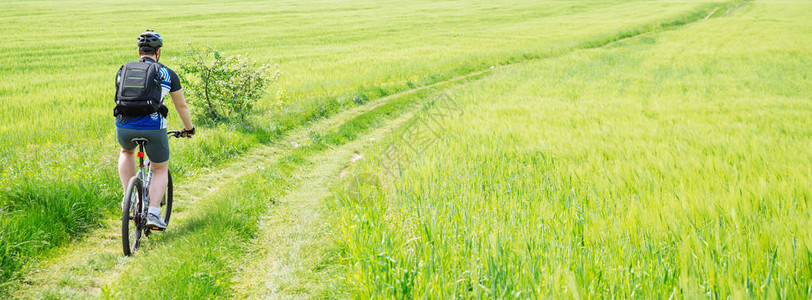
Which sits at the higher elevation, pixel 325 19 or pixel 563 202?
pixel 325 19

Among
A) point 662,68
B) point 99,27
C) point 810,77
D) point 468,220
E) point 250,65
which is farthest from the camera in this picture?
point 99,27

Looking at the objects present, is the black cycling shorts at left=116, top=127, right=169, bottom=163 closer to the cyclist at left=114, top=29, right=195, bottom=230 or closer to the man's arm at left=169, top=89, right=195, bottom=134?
the cyclist at left=114, top=29, right=195, bottom=230

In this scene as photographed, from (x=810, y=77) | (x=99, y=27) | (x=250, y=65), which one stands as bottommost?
(x=810, y=77)

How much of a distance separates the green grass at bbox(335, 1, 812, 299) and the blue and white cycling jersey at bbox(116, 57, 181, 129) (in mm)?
2183

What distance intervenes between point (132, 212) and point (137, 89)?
1373 mm

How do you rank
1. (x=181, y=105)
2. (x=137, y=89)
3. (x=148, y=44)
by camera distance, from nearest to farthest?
(x=137, y=89) → (x=148, y=44) → (x=181, y=105)

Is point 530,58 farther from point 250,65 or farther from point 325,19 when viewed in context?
point 325,19

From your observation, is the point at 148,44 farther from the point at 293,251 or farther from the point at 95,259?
the point at 293,251

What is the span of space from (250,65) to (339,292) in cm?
918

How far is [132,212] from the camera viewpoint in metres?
5.00

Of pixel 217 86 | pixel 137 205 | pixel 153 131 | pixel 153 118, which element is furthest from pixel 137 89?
pixel 217 86

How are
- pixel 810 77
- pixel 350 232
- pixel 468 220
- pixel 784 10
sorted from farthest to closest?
1. pixel 784 10
2. pixel 810 77
3. pixel 350 232
4. pixel 468 220

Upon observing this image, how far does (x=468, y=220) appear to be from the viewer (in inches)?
162

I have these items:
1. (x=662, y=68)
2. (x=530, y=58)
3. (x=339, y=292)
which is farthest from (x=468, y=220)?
(x=530, y=58)
